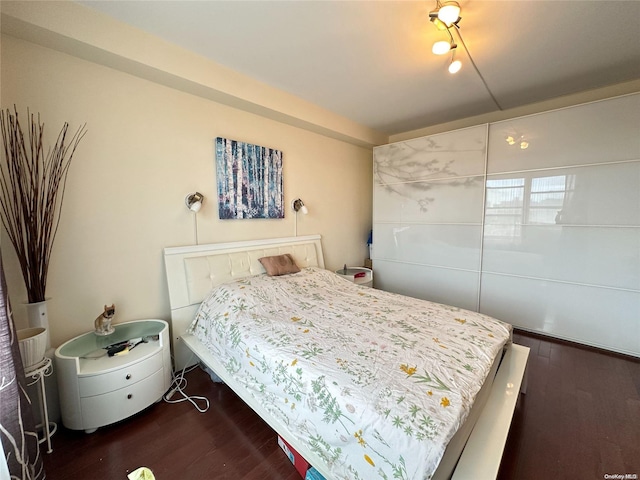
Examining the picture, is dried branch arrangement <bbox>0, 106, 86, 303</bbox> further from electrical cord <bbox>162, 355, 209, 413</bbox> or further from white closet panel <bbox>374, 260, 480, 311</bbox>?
white closet panel <bbox>374, 260, 480, 311</bbox>

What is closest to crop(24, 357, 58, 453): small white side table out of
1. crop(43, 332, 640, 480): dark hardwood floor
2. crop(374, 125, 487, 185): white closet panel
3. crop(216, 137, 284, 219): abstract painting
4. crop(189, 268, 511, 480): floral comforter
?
crop(43, 332, 640, 480): dark hardwood floor

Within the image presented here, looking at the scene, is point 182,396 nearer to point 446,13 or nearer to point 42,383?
point 42,383

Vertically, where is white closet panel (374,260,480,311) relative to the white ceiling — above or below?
below

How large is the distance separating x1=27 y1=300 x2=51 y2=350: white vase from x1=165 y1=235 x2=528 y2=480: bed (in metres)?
0.69

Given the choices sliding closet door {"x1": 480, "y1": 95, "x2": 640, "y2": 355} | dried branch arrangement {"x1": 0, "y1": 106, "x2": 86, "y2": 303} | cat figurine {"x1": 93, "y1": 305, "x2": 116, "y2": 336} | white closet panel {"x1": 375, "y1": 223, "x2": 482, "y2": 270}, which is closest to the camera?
dried branch arrangement {"x1": 0, "y1": 106, "x2": 86, "y2": 303}

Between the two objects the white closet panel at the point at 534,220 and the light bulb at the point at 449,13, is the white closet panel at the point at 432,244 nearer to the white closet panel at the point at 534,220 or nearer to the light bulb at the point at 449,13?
the white closet panel at the point at 534,220

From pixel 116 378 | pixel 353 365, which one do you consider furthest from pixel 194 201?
pixel 353 365

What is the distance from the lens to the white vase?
1.47m

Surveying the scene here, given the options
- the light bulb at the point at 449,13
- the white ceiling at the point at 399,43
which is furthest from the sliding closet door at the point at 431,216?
the light bulb at the point at 449,13

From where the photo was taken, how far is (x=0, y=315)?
976mm

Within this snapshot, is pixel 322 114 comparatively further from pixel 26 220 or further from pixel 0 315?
pixel 0 315

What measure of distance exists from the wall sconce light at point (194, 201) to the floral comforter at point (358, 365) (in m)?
0.69

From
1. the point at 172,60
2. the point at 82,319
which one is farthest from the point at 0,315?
the point at 172,60

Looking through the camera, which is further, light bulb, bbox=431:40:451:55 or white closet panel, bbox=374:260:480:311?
white closet panel, bbox=374:260:480:311
